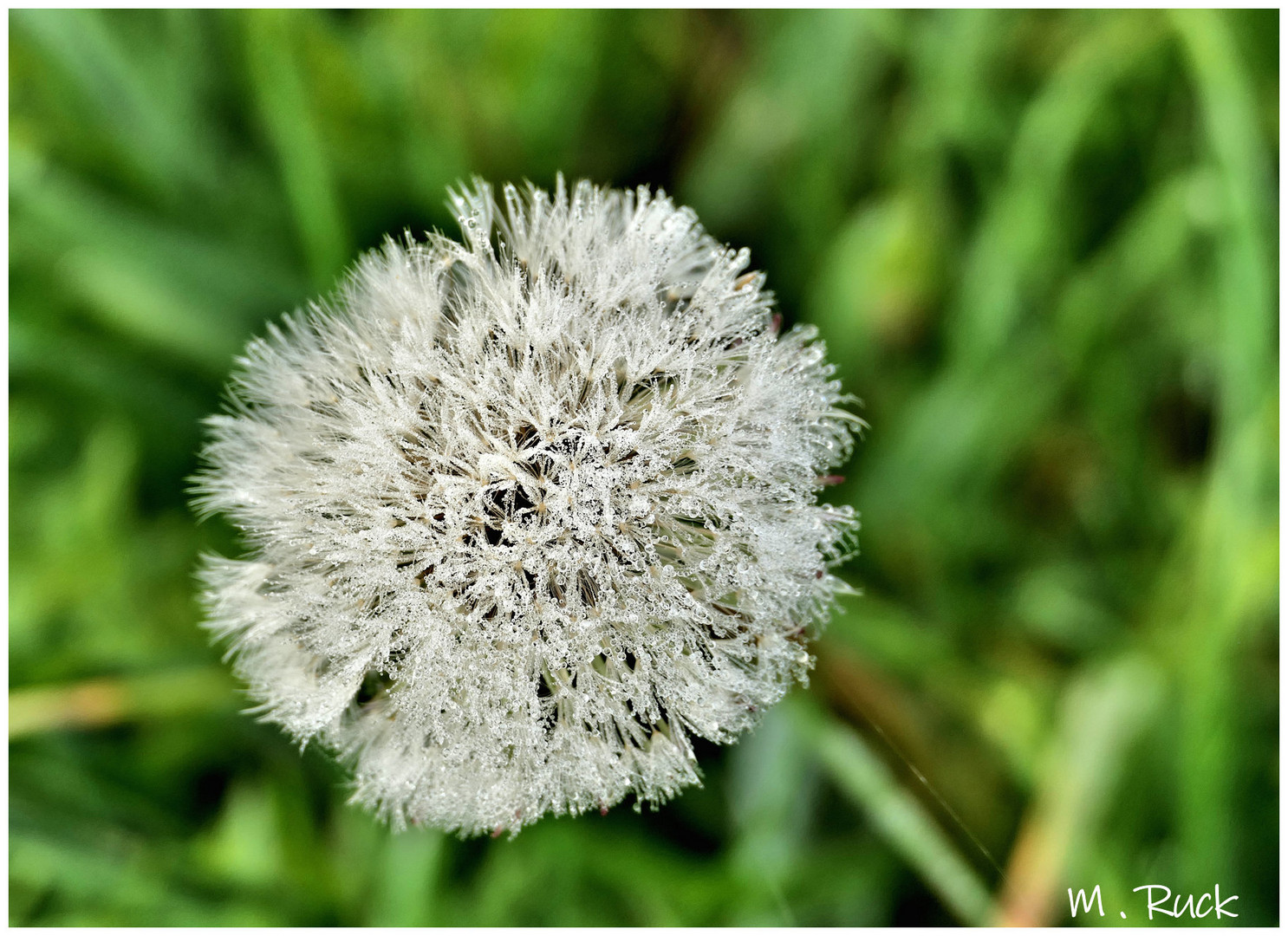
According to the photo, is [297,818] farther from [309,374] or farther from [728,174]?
[728,174]

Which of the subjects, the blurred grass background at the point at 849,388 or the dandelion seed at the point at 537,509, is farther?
the blurred grass background at the point at 849,388

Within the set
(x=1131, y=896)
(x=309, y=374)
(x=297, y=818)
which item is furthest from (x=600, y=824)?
(x=309, y=374)

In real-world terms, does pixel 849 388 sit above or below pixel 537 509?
above

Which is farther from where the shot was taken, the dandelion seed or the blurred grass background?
the blurred grass background

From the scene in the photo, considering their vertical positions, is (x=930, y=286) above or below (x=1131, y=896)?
above
